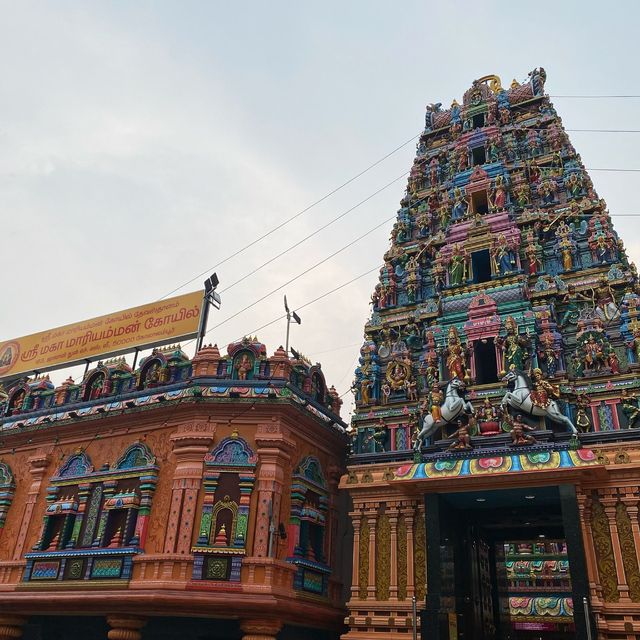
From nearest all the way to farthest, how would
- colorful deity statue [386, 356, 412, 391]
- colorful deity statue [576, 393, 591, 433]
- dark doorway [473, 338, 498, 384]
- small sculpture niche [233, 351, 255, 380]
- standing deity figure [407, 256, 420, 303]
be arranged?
colorful deity statue [576, 393, 591, 433]
small sculpture niche [233, 351, 255, 380]
dark doorway [473, 338, 498, 384]
colorful deity statue [386, 356, 412, 391]
standing deity figure [407, 256, 420, 303]

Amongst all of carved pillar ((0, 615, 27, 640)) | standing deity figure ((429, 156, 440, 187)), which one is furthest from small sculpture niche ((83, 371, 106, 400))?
standing deity figure ((429, 156, 440, 187))

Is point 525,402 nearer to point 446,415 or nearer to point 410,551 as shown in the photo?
point 446,415

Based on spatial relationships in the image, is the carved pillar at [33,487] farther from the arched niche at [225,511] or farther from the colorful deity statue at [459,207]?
the colorful deity statue at [459,207]

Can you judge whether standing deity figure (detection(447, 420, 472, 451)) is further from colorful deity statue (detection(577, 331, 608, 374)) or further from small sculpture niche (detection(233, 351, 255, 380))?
small sculpture niche (detection(233, 351, 255, 380))

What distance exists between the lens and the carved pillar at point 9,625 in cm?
2286

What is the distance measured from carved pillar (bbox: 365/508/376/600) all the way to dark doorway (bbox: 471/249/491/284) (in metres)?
11.3

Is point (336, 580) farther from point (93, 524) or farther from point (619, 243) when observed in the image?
point (619, 243)

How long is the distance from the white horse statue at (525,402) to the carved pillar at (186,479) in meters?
10.4

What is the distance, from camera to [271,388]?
22.0 metres

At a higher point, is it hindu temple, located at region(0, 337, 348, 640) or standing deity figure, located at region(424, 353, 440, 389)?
standing deity figure, located at region(424, 353, 440, 389)

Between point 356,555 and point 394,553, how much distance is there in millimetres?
1400

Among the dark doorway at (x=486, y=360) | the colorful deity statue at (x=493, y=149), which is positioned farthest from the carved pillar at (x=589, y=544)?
the colorful deity statue at (x=493, y=149)

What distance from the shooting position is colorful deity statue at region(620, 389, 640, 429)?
65.1 ft

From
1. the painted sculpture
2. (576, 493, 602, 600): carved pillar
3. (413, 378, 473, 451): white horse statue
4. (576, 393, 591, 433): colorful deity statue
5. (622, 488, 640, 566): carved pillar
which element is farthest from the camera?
(413, 378, 473, 451): white horse statue
